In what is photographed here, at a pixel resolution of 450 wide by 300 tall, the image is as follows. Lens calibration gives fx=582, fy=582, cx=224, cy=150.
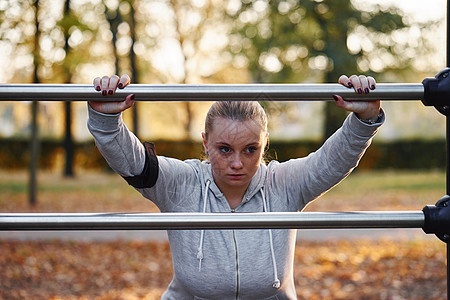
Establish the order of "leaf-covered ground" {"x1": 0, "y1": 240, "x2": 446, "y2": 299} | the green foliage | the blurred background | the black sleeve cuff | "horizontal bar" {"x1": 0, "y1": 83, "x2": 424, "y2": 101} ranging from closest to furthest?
"horizontal bar" {"x1": 0, "y1": 83, "x2": 424, "y2": 101}
the black sleeve cuff
"leaf-covered ground" {"x1": 0, "y1": 240, "x2": 446, "y2": 299}
the blurred background
the green foliage

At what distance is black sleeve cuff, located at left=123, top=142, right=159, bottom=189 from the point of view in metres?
1.83

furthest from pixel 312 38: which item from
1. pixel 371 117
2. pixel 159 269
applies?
pixel 371 117

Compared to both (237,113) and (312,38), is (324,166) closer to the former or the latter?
(237,113)

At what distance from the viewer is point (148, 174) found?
184 cm

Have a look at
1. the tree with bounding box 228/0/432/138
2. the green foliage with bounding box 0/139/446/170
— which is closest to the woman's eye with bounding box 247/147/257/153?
the green foliage with bounding box 0/139/446/170

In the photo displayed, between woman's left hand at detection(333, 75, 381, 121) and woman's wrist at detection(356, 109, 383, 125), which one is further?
woman's wrist at detection(356, 109, 383, 125)

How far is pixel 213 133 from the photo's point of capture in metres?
1.92

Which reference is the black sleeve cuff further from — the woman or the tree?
the tree

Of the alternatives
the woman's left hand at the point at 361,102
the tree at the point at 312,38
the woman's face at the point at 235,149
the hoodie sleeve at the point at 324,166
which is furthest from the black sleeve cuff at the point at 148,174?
the tree at the point at 312,38

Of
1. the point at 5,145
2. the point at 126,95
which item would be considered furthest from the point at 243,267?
the point at 5,145

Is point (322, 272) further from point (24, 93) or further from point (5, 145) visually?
point (5, 145)

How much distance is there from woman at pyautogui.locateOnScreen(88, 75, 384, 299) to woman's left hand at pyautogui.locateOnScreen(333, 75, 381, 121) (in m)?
0.09

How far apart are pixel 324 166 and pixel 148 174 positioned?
Result: 566 mm

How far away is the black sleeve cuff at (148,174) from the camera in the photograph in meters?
1.83
